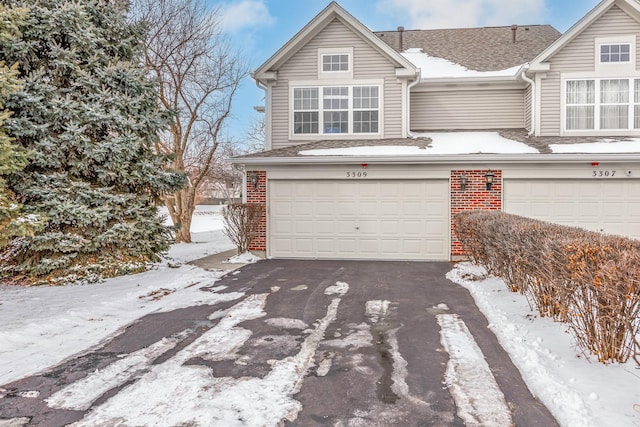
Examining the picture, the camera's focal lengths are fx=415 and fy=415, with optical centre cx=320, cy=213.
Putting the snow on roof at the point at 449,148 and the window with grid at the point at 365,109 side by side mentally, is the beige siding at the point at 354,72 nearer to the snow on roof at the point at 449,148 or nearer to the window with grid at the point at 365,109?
the window with grid at the point at 365,109

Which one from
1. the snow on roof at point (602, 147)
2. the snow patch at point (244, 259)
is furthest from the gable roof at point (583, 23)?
the snow patch at point (244, 259)

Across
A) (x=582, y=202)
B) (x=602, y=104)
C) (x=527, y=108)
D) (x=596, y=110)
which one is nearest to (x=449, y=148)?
(x=582, y=202)

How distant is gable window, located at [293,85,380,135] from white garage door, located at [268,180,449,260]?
2.29 metres

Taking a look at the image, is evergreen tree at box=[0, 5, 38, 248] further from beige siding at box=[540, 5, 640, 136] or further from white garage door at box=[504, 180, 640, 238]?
beige siding at box=[540, 5, 640, 136]

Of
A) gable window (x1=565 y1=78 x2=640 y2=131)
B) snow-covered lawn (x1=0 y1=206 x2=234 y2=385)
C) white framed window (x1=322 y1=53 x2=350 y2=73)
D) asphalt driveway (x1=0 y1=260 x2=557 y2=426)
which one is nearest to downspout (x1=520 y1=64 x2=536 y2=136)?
gable window (x1=565 y1=78 x2=640 y2=131)

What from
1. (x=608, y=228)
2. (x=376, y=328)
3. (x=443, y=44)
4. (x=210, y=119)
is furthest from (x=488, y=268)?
(x=210, y=119)

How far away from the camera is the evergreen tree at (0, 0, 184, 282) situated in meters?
7.94

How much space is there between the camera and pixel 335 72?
1270 cm

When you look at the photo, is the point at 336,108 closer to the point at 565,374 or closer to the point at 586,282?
the point at 586,282

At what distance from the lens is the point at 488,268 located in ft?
26.4

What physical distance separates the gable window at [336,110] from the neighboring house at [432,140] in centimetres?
3

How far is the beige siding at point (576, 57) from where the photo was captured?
11.8 metres

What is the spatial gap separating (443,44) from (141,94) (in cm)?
1157

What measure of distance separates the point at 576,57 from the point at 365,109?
20.6ft
